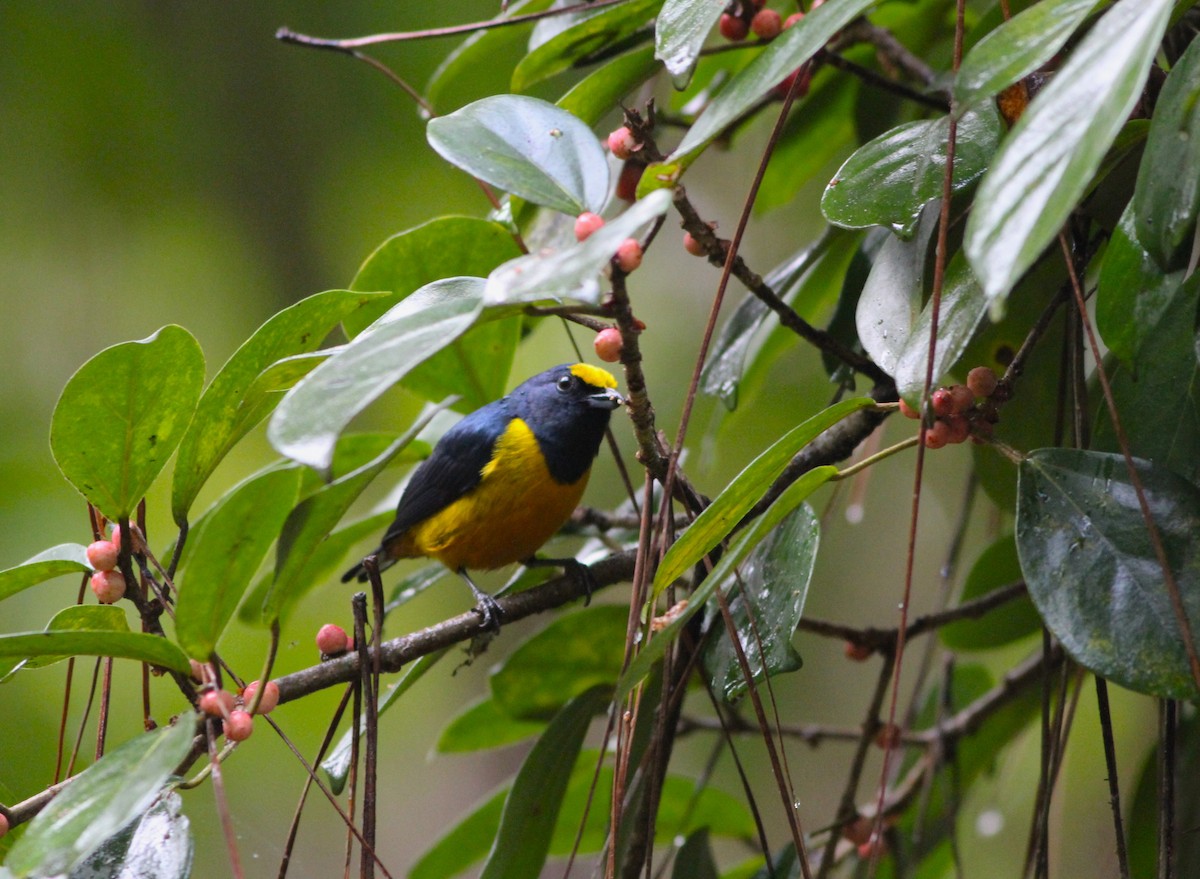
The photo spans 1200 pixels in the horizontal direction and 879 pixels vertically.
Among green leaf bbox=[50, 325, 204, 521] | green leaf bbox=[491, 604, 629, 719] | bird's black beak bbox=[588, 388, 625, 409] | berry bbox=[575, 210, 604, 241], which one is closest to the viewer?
berry bbox=[575, 210, 604, 241]

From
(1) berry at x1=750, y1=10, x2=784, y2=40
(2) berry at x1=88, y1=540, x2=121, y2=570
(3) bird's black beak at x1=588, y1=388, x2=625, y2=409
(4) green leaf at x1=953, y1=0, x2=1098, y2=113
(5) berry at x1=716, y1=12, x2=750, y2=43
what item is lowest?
(3) bird's black beak at x1=588, y1=388, x2=625, y2=409

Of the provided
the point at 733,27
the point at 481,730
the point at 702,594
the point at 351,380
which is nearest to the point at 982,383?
the point at 702,594

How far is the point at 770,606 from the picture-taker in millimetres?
1353

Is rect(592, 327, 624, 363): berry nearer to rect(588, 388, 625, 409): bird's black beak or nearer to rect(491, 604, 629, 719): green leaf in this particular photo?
rect(491, 604, 629, 719): green leaf

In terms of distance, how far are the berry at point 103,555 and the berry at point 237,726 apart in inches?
12.1

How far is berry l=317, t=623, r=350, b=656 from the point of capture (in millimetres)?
1505

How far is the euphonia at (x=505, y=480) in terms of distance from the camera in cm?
270

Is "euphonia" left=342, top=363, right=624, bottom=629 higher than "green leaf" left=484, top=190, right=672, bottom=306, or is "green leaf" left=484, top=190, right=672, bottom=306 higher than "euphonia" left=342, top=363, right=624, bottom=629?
"green leaf" left=484, top=190, right=672, bottom=306

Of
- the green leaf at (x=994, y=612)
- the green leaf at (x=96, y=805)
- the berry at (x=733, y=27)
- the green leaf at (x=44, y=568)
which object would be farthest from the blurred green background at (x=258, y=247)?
the green leaf at (x=96, y=805)

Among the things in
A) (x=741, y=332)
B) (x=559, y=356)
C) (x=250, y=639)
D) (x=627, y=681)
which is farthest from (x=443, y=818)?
(x=627, y=681)

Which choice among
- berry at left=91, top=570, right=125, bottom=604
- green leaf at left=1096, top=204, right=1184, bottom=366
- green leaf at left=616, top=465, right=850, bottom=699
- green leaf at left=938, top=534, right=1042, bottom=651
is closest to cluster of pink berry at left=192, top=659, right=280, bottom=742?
berry at left=91, top=570, right=125, bottom=604

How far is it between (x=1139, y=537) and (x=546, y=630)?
121 cm

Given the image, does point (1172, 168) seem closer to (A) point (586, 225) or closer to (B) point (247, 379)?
(A) point (586, 225)

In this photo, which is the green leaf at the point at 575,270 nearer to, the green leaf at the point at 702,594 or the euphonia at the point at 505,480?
the green leaf at the point at 702,594
